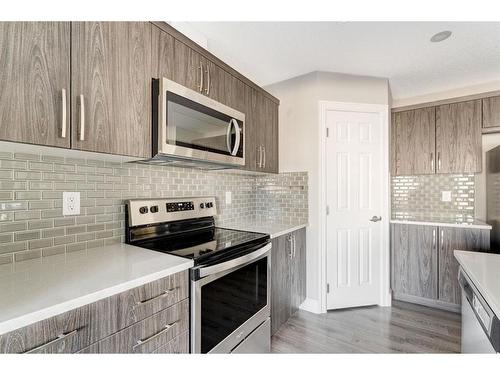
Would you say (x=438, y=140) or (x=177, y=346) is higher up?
(x=438, y=140)

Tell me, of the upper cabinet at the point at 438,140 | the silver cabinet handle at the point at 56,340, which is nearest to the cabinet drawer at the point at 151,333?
the silver cabinet handle at the point at 56,340

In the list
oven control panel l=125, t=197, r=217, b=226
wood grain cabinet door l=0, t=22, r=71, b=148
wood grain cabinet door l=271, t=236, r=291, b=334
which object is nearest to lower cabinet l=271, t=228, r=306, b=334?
wood grain cabinet door l=271, t=236, r=291, b=334

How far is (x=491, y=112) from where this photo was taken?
2488 mm

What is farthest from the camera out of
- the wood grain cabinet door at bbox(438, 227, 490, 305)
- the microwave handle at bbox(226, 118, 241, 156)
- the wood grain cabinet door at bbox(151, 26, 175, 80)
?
the wood grain cabinet door at bbox(438, 227, 490, 305)

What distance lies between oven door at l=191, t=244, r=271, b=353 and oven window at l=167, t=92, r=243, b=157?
28.1 inches

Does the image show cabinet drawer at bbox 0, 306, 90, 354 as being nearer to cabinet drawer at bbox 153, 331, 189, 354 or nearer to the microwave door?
cabinet drawer at bbox 153, 331, 189, 354

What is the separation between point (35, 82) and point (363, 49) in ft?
7.16

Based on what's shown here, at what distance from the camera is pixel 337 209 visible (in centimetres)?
240

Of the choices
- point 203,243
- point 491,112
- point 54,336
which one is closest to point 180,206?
point 203,243

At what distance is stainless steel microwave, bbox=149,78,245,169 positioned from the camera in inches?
50.0

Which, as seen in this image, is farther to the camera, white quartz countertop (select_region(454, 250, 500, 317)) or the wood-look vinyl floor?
the wood-look vinyl floor

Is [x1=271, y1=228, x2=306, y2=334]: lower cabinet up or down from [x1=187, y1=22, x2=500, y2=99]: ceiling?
Answer: down

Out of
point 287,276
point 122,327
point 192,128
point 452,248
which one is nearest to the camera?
point 122,327

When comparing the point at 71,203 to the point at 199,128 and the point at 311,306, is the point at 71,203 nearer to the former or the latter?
the point at 199,128
